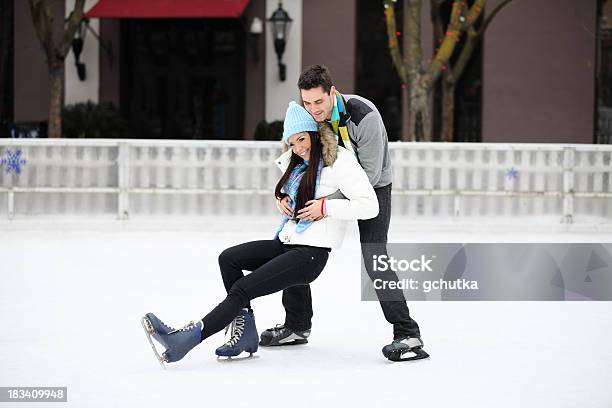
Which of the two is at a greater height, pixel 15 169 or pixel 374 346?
pixel 15 169

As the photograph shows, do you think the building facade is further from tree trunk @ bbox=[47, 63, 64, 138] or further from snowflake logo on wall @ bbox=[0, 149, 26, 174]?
snowflake logo on wall @ bbox=[0, 149, 26, 174]

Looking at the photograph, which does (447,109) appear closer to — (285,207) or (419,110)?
(419,110)

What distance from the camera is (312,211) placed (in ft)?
19.5

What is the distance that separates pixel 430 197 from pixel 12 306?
719 centimetres

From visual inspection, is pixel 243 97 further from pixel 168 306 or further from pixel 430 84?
pixel 168 306

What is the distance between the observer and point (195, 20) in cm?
2181

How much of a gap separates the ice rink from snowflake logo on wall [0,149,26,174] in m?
3.04

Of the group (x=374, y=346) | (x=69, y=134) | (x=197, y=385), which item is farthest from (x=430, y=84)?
(x=197, y=385)

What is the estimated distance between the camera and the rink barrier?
13844 millimetres

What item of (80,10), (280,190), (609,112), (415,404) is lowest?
(415,404)

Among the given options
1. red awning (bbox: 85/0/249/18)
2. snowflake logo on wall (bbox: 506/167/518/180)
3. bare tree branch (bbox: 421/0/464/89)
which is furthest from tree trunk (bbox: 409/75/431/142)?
red awning (bbox: 85/0/249/18)

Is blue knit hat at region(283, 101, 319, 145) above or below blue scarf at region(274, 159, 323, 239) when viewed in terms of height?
above

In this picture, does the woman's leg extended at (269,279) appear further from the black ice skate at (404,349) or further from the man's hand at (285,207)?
the black ice skate at (404,349)

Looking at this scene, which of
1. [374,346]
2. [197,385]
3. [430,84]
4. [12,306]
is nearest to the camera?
[197,385]
